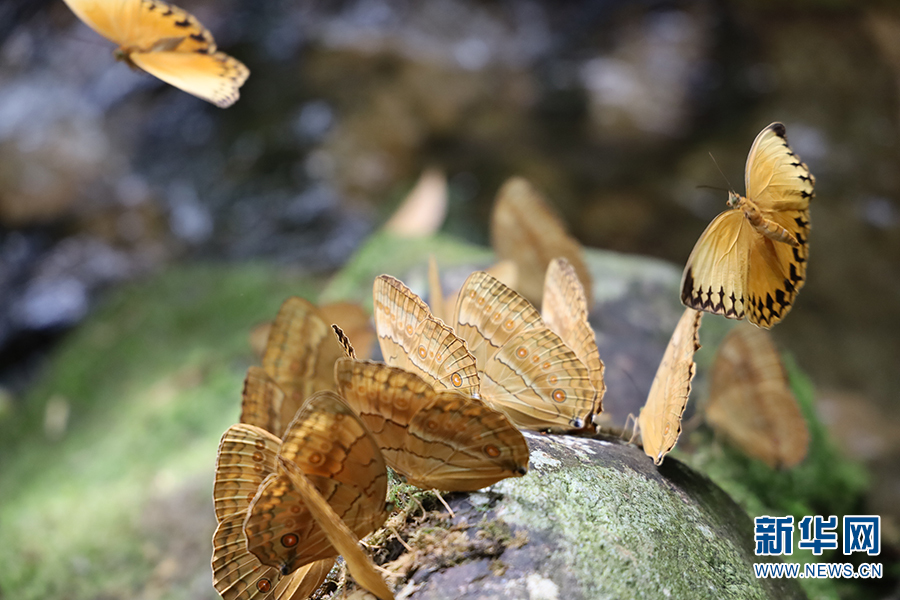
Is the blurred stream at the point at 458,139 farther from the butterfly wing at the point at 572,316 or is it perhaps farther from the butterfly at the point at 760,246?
the butterfly at the point at 760,246

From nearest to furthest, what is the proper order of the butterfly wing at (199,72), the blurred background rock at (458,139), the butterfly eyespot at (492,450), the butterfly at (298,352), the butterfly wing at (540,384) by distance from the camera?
1. the butterfly eyespot at (492,450)
2. the butterfly wing at (199,72)
3. the butterfly wing at (540,384)
4. the butterfly at (298,352)
5. the blurred background rock at (458,139)

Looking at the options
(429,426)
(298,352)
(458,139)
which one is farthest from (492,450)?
(458,139)

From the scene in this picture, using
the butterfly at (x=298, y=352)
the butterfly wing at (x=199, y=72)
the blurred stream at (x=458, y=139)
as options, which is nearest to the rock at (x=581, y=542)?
the butterfly at (x=298, y=352)

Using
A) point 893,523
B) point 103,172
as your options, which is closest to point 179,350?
point 103,172

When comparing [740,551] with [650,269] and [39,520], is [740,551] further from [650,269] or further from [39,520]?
[39,520]

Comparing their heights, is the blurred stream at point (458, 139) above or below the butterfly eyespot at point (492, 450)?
above

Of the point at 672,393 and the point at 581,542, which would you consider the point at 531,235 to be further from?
the point at 581,542
